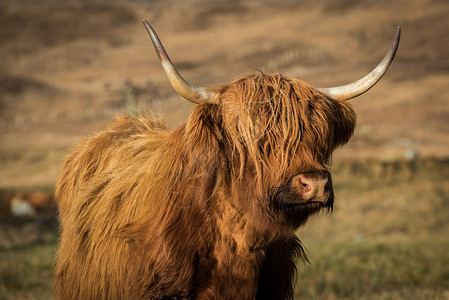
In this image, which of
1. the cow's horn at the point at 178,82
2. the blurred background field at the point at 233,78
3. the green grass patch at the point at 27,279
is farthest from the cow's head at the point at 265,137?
the blurred background field at the point at 233,78

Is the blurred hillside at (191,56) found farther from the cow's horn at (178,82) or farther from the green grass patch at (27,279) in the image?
the cow's horn at (178,82)

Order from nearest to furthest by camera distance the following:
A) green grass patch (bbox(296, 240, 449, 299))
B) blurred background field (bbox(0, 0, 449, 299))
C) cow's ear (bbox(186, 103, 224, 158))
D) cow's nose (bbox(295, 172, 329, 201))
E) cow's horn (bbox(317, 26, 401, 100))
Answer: cow's nose (bbox(295, 172, 329, 201))
cow's ear (bbox(186, 103, 224, 158))
cow's horn (bbox(317, 26, 401, 100))
green grass patch (bbox(296, 240, 449, 299))
blurred background field (bbox(0, 0, 449, 299))

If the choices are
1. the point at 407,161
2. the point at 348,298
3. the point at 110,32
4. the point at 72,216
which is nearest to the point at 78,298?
the point at 72,216

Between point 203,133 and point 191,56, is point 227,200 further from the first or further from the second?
point 191,56

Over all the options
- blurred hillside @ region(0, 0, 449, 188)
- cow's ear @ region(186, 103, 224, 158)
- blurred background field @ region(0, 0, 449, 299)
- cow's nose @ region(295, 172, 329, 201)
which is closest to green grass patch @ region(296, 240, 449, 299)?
blurred background field @ region(0, 0, 449, 299)

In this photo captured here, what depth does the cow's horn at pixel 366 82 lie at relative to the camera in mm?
3285

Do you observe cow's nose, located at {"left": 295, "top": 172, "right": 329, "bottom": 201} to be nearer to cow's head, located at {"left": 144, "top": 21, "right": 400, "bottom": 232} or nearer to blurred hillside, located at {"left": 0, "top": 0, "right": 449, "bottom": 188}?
cow's head, located at {"left": 144, "top": 21, "right": 400, "bottom": 232}

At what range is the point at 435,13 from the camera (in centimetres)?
3169

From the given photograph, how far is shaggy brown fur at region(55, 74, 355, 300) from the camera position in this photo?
10.0 ft

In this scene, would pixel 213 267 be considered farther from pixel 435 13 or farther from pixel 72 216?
pixel 435 13

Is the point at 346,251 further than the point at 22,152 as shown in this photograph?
No

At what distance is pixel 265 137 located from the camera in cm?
312

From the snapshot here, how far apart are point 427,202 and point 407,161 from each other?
3.60 meters

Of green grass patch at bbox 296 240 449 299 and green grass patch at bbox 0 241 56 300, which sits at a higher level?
green grass patch at bbox 296 240 449 299
